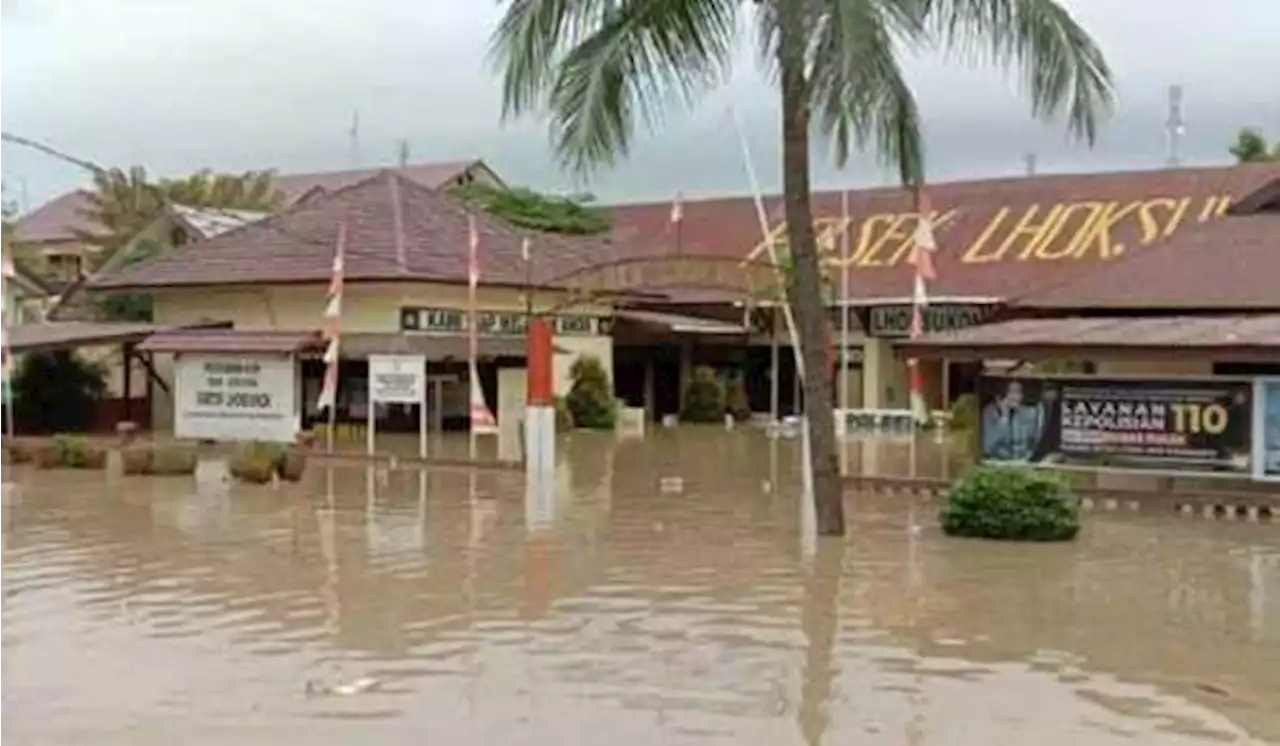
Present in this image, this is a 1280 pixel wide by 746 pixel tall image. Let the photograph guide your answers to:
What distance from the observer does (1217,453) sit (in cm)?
2356

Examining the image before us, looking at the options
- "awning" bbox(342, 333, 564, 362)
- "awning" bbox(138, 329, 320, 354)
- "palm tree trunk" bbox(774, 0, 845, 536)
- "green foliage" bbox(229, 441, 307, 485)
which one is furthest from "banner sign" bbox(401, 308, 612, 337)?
"palm tree trunk" bbox(774, 0, 845, 536)

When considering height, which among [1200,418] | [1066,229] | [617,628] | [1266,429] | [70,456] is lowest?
[617,628]

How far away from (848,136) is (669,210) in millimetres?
39267

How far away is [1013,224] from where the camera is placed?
46906 millimetres

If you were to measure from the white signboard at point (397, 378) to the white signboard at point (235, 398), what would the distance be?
102 inches

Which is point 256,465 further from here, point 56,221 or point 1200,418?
point 56,221

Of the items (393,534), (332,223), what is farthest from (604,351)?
(393,534)

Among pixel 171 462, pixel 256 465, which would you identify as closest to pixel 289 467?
pixel 256 465

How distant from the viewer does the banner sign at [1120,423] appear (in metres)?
23.5

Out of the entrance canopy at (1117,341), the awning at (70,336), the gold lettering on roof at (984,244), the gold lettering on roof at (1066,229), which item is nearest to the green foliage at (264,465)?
the entrance canopy at (1117,341)

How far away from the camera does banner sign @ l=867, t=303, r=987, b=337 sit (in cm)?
4375

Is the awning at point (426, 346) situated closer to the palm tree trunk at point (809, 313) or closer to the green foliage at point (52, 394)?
the green foliage at point (52, 394)

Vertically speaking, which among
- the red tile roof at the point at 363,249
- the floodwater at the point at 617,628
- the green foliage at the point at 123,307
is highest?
the red tile roof at the point at 363,249

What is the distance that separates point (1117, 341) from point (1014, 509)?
22.8ft
